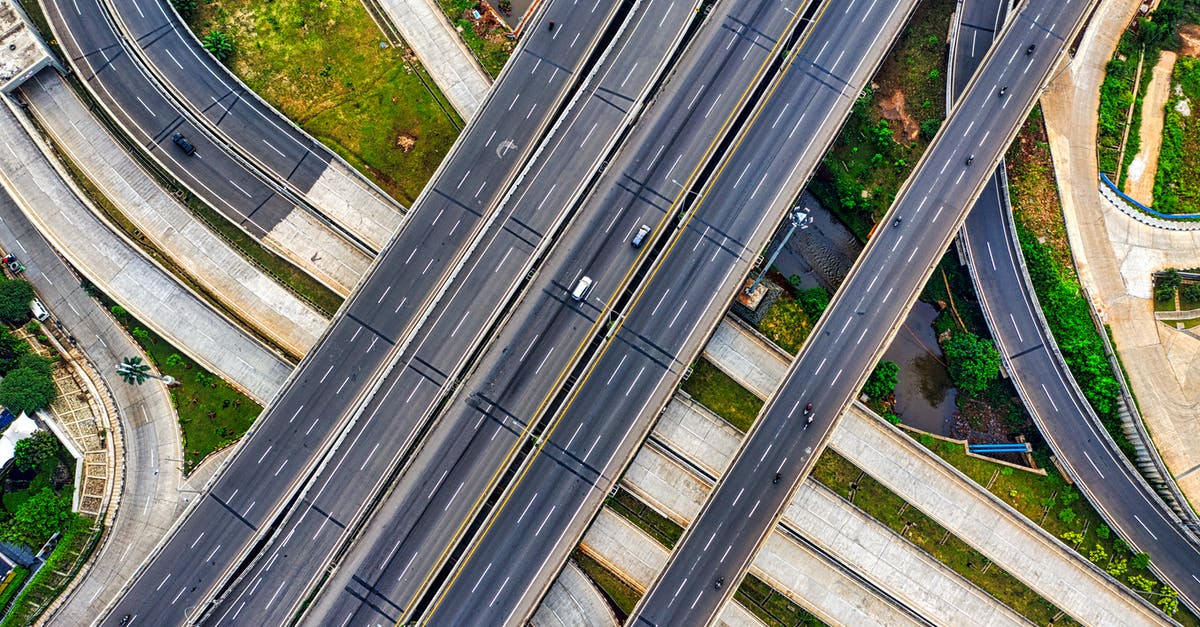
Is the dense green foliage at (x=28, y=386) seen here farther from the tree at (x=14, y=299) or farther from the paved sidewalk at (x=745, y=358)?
the paved sidewalk at (x=745, y=358)

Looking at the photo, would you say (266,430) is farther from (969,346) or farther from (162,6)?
(969,346)

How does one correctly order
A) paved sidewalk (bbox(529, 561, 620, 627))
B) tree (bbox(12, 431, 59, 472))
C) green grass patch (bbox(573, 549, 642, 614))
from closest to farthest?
tree (bbox(12, 431, 59, 472))
paved sidewalk (bbox(529, 561, 620, 627))
green grass patch (bbox(573, 549, 642, 614))

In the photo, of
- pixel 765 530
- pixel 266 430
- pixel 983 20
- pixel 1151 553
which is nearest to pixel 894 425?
pixel 765 530

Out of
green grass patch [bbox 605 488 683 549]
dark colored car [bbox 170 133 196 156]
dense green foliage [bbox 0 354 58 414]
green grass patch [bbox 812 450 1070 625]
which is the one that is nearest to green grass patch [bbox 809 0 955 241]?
green grass patch [bbox 812 450 1070 625]

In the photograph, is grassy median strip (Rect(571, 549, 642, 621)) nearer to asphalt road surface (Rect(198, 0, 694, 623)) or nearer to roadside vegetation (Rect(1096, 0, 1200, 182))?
asphalt road surface (Rect(198, 0, 694, 623))

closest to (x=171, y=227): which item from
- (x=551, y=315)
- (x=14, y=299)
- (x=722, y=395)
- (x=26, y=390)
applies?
Result: (x=14, y=299)

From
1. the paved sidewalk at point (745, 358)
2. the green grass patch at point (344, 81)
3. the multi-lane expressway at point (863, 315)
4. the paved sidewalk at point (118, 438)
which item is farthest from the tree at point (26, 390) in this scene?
the paved sidewalk at point (745, 358)
